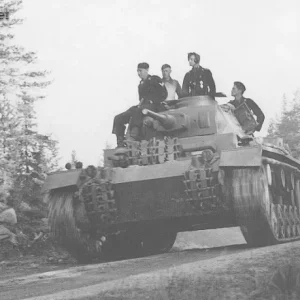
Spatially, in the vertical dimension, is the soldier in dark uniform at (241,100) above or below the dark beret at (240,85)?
below

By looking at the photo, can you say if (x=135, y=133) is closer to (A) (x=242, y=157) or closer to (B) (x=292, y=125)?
(A) (x=242, y=157)

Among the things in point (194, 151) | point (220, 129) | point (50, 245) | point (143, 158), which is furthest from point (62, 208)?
point (50, 245)

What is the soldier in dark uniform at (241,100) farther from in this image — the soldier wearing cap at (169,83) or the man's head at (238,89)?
the soldier wearing cap at (169,83)

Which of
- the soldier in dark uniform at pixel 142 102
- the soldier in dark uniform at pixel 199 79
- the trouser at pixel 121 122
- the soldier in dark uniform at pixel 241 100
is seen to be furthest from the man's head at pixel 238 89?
the trouser at pixel 121 122

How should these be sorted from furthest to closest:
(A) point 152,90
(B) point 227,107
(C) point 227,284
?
(B) point 227,107 → (A) point 152,90 → (C) point 227,284

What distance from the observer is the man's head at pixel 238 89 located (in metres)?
14.4

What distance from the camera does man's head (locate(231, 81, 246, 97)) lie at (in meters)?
14.4

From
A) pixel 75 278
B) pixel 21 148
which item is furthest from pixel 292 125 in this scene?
pixel 75 278

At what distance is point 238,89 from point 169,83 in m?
1.49

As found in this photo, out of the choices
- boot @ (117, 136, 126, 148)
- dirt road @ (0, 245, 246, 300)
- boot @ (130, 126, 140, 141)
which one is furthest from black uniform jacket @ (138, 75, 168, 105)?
dirt road @ (0, 245, 246, 300)

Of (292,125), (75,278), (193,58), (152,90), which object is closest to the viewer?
(75,278)

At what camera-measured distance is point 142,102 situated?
1327 centimetres

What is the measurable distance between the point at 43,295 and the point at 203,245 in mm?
10907

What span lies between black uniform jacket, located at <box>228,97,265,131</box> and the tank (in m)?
1.04
